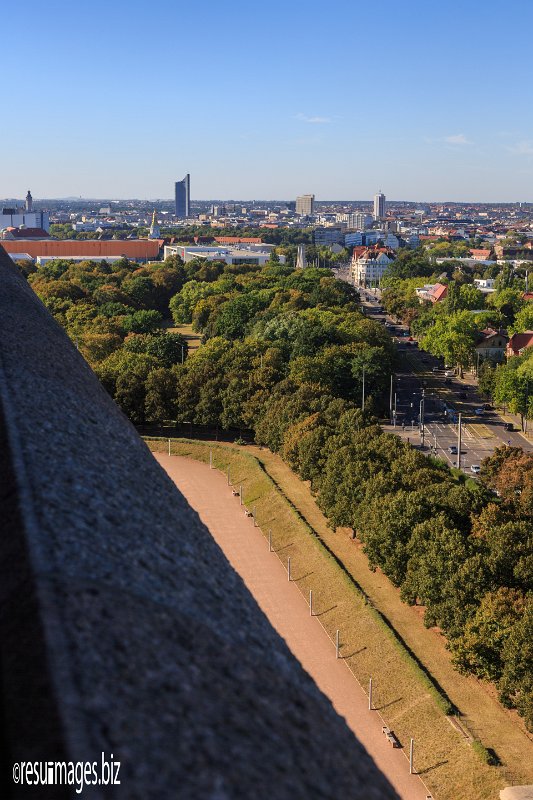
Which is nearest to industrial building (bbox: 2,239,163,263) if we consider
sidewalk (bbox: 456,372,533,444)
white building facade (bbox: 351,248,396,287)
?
white building facade (bbox: 351,248,396,287)

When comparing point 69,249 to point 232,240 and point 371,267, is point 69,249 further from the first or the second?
point 371,267

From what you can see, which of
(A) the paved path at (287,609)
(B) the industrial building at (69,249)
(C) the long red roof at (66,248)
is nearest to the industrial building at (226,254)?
(B) the industrial building at (69,249)

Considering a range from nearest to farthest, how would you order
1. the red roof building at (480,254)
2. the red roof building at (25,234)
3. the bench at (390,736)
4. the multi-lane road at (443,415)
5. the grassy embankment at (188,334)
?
the bench at (390,736) → the multi-lane road at (443,415) → the grassy embankment at (188,334) → the red roof building at (480,254) → the red roof building at (25,234)

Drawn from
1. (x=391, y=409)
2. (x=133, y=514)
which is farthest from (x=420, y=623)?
(x=391, y=409)

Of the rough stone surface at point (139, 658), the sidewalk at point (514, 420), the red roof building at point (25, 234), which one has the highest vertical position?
the red roof building at point (25, 234)

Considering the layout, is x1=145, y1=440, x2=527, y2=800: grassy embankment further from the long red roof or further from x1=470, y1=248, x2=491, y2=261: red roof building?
x1=470, y1=248, x2=491, y2=261: red roof building

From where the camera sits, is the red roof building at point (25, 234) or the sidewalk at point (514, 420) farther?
the red roof building at point (25, 234)

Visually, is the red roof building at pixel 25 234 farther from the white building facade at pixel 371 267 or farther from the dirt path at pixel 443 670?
the dirt path at pixel 443 670
